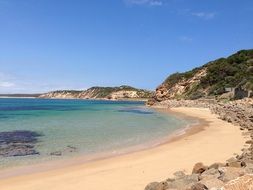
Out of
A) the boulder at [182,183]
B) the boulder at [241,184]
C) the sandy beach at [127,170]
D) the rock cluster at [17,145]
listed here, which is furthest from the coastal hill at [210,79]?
the boulder at [241,184]

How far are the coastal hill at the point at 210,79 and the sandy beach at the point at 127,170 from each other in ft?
208

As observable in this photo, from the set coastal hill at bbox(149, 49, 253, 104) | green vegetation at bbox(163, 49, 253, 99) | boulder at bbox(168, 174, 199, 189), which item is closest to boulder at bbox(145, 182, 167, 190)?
boulder at bbox(168, 174, 199, 189)

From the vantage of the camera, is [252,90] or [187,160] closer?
[187,160]

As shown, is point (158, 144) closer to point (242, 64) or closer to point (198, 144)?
point (198, 144)

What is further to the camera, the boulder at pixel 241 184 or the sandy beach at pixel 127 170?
the sandy beach at pixel 127 170

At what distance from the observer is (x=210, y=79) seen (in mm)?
94500

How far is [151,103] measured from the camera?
10994 cm

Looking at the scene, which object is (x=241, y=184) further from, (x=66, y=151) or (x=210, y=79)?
(x=210, y=79)

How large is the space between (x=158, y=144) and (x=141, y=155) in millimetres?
4241

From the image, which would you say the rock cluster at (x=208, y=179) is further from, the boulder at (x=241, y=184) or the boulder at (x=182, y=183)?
the boulder at (x=241, y=184)

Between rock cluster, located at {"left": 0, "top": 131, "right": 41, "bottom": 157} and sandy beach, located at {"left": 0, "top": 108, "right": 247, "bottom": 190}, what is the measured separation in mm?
4598

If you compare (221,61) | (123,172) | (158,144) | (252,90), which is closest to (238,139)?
(158,144)

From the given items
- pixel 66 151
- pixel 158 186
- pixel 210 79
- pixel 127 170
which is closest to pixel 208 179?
pixel 158 186

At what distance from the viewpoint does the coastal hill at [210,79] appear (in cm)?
8744
